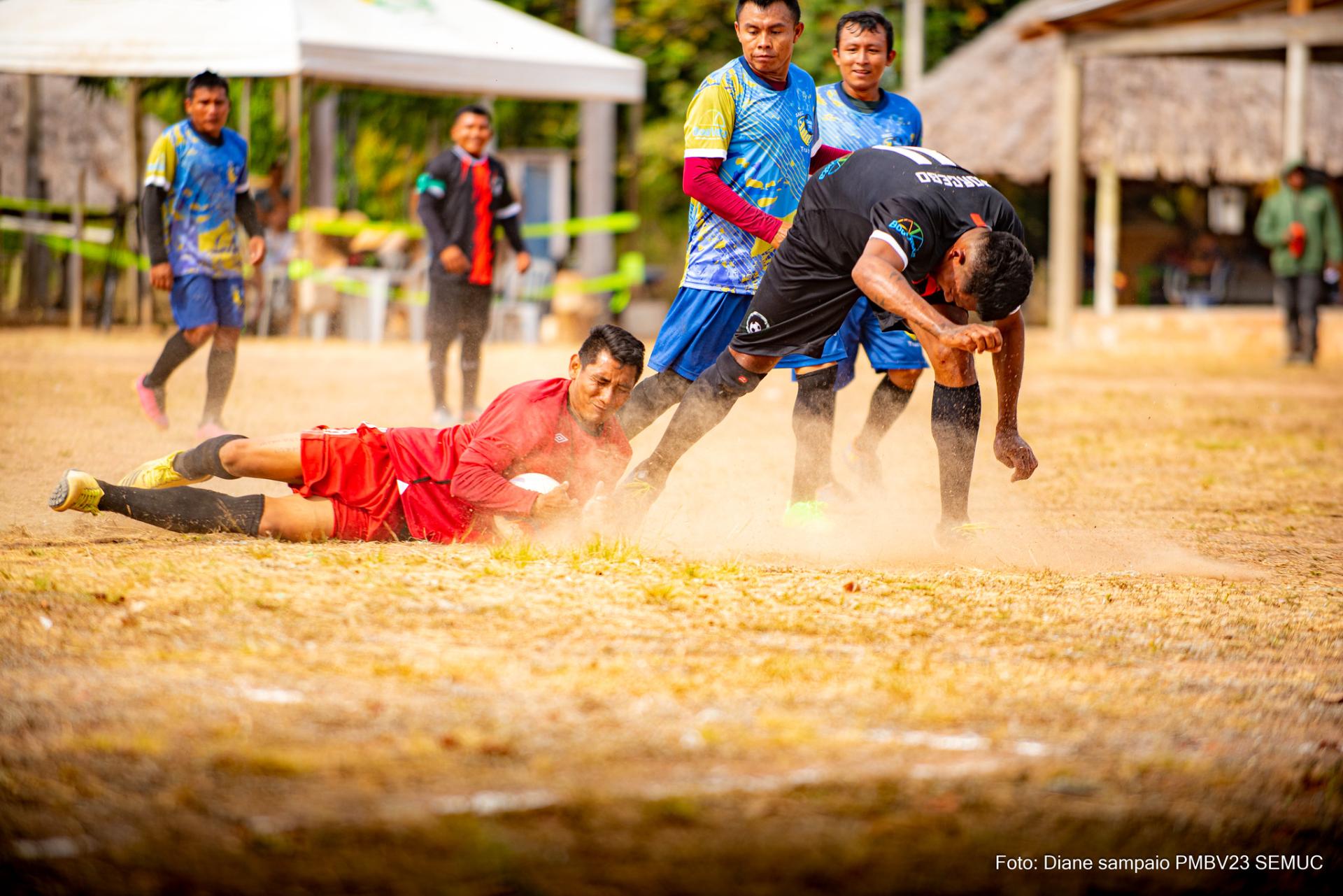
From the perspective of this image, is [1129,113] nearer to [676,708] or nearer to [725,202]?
[725,202]

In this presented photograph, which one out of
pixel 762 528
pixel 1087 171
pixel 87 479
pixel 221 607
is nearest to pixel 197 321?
pixel 87 479

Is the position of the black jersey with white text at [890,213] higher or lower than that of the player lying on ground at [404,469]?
higher

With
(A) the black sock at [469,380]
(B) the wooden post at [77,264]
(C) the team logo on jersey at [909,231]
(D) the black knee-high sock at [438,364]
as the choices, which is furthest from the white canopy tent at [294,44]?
(C) the team logo on jersey at [909,231]

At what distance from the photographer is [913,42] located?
858 inches

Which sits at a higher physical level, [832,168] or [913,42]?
[913,42]

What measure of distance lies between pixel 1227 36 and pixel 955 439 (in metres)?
13.6

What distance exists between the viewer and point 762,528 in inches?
228

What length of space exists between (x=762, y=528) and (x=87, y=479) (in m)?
2.48

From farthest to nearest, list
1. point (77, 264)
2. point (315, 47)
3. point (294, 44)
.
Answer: point (77, 264), point (315, 47), point (294, 44)

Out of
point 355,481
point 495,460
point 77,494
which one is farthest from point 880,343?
point 77,494

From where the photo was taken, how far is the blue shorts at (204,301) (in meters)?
7.88

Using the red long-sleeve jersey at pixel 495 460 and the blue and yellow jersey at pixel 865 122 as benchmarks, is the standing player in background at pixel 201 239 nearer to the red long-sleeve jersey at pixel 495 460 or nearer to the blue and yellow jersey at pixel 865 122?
the red long-sleeve jersey at pixel 495 460

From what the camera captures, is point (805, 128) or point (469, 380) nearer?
point (805, 128)

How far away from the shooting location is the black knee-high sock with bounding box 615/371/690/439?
554cm
